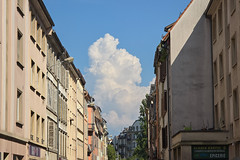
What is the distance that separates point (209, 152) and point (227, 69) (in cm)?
491

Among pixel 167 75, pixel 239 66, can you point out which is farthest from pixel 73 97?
pixel 239 66

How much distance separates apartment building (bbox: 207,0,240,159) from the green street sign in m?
0.42

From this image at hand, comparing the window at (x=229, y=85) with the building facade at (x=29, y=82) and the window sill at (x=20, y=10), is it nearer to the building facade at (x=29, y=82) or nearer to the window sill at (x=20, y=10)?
the building facade at (x=29, y=82)

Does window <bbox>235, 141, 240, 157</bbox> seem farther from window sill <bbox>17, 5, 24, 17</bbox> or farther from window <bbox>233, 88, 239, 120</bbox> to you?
window sill <bbox>17, 5, 24, 17</bbox>

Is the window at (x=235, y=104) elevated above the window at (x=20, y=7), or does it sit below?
below

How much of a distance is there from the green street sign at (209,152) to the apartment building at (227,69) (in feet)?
1.39

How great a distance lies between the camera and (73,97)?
222ft

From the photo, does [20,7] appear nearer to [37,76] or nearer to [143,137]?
[37,76]

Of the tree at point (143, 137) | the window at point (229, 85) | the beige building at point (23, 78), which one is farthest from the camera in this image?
the tree at point (143, 137)

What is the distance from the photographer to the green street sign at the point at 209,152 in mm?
31864

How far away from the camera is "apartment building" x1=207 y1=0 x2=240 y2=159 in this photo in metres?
28.9

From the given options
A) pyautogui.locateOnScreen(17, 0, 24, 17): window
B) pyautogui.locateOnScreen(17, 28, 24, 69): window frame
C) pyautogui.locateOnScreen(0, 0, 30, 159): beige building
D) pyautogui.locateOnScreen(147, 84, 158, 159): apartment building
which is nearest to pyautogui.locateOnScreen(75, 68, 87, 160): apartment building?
pyautogui.locateOnScreen(147, 84, 158, 159): apartment building

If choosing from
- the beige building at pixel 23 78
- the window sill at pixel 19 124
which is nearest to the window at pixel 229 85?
the beige building at pixel 23 78

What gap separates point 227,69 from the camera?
1232 inches
